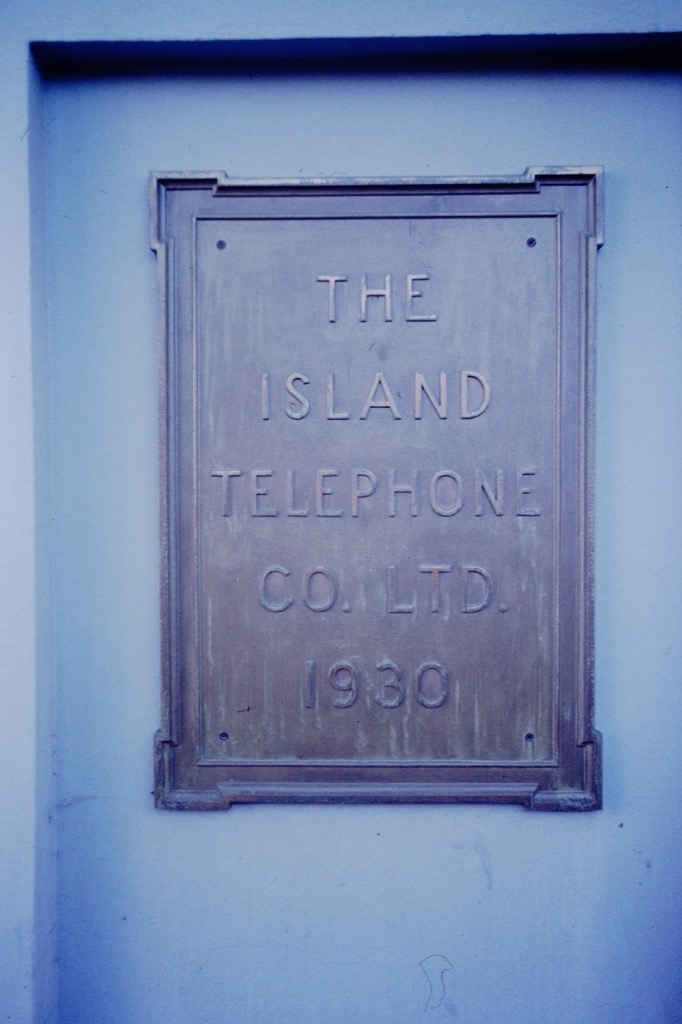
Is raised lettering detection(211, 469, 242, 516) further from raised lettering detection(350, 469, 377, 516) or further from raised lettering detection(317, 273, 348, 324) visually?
raised lettering detection(317, 273, 348, 324)

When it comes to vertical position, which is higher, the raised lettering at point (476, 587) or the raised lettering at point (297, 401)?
the raised lettering at point (297, 401)

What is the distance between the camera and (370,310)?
1534 millimetres

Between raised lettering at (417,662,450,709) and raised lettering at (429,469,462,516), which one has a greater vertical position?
raised lettering at (429,469,462,516)

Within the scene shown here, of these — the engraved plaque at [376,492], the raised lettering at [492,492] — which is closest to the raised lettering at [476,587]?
the engraved plaque at [376,492]

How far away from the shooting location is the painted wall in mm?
1526

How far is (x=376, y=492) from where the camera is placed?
5.07ft

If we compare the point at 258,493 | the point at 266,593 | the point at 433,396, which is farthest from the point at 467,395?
the point at 266,593

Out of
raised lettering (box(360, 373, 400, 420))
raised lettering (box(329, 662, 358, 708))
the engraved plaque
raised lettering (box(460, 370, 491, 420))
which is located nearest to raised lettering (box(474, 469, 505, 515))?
the engraved plaque

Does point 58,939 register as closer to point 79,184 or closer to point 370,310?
point 370,310

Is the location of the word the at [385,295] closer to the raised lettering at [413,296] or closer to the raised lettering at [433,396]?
the raised lettering at [413,296]

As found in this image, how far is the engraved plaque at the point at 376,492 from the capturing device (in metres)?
1.52

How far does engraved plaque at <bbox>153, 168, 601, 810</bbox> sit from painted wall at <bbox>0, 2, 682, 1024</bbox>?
9 cm

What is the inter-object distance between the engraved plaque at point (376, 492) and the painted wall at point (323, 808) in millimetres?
90

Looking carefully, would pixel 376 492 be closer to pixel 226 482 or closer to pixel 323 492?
pixel 323 492
